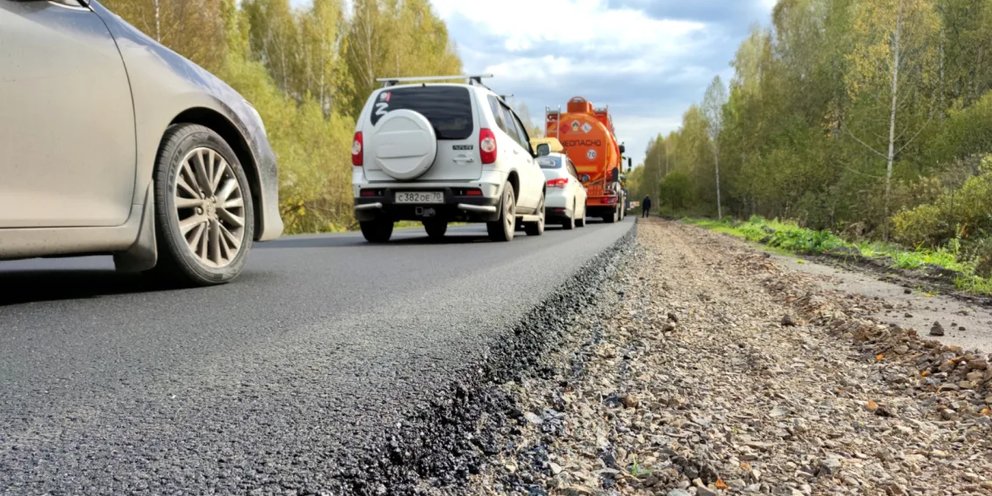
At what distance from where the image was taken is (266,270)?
4.61 metres

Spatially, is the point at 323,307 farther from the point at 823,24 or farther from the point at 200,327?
the point at 823,24

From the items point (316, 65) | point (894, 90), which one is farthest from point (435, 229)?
point (316, 65)

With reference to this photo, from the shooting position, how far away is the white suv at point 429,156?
301 inches

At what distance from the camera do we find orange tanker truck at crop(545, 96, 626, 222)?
73.2ft

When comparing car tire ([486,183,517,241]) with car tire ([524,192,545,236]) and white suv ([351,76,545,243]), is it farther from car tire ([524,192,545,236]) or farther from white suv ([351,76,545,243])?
car tire ([524,192,545,236])

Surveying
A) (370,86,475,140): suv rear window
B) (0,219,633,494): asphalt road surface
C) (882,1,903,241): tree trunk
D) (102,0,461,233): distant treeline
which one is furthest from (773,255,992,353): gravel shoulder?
(882,1,903,241): tree trunk

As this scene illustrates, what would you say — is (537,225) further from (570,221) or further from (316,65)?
(316,65)

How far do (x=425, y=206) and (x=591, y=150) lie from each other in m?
15.8

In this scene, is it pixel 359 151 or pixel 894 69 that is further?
pixel 894 69

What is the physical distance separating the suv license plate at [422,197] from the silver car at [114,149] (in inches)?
151

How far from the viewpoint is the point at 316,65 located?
115 feet

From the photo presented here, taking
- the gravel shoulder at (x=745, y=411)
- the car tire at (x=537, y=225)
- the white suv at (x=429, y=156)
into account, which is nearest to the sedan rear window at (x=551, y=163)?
the car tire at (x=537, y=225)

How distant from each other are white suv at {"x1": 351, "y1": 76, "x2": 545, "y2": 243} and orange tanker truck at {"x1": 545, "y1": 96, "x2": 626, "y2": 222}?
47.6ft

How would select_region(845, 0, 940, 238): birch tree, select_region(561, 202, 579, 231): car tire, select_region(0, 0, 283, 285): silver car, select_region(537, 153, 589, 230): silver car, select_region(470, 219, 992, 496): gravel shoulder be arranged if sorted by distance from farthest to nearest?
1. select_region(845, 0, 940, 238): birch tree
2. select_region(561, 202, 579, 231): car tire
3. select_region(537, 153, 589, 230): silver car
4. select_region(0, 0, 283, 285): silver car
5. select_region(470, 219, 992, 496): gravel shoulder
